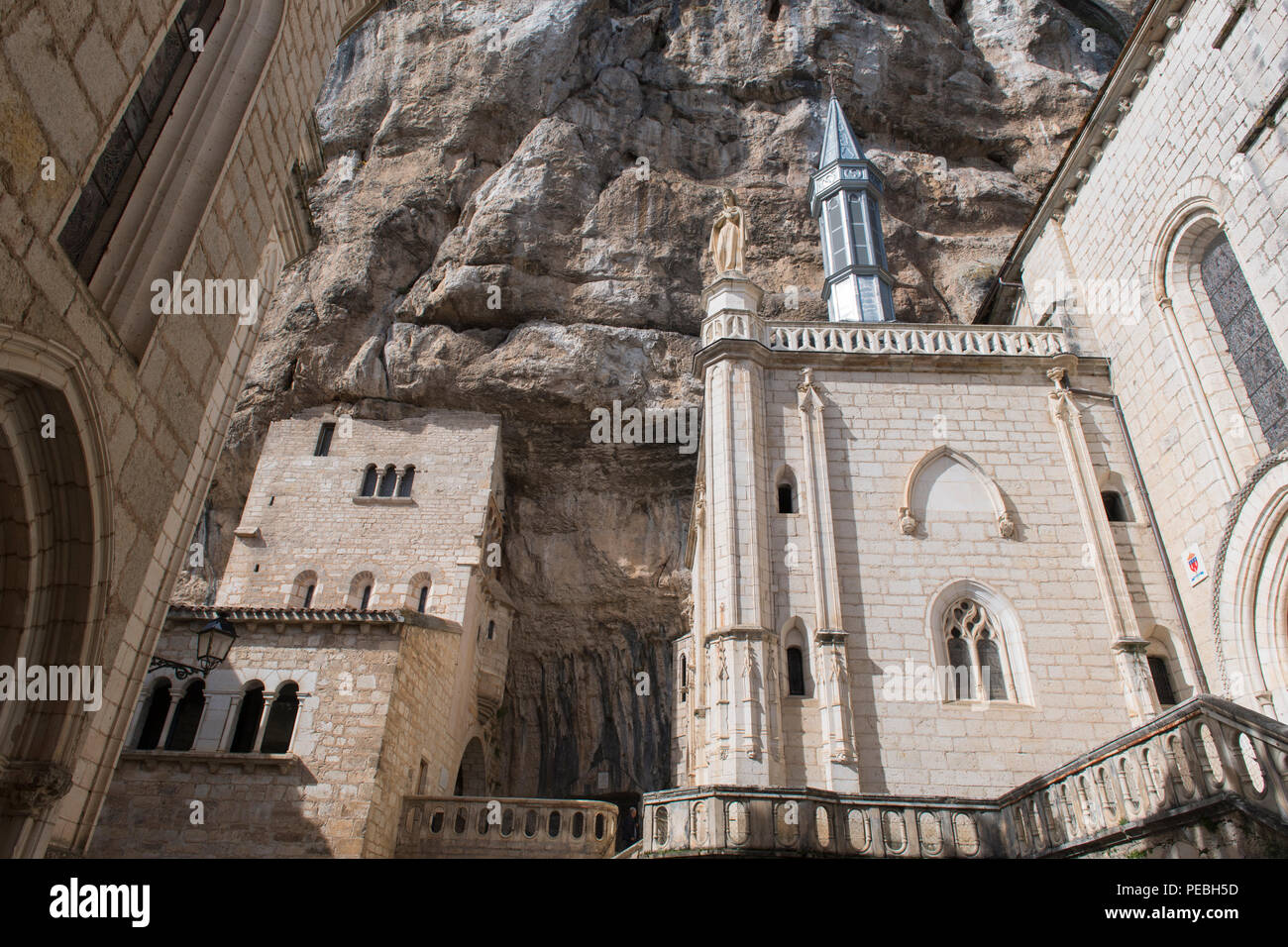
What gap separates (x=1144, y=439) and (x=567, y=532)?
12.8m

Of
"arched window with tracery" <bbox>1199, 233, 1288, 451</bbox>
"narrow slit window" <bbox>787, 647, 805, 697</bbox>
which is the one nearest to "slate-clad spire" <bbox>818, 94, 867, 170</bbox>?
"arched window with tracery" <bbox>1199, 233, 1288, 451</bbox>

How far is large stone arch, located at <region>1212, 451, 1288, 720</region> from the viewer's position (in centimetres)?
1023

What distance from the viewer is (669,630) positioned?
2053 centimetres

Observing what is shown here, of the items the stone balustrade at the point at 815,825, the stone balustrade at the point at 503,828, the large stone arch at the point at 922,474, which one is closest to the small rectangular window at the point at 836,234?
the large stone arch at the point at 922,474

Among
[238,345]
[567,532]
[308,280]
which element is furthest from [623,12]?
[238,345]

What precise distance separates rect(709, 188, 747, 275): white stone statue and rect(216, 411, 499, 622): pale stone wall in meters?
7.90

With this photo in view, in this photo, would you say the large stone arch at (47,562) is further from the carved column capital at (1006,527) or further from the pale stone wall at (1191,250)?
the pale stone wall at (1191,250)

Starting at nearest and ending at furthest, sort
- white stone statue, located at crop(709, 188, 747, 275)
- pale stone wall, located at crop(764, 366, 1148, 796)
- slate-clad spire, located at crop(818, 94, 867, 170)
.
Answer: pale stone wall, located at crop(764, 366, 1148, 796), white stone statue, located at crop(709, 188, 747, 275), slate-clad spire, located at crop(818, 94, 867, 170)

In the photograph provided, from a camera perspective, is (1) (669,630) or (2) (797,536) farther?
(1) (669,630)

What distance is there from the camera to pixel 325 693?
13.8 m

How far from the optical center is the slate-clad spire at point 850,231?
65.9 ft

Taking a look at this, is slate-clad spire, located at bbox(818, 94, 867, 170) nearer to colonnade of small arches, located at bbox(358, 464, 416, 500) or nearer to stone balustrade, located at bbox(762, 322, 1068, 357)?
stone balustrade, located at bbox(762, 322, 1068, 357)

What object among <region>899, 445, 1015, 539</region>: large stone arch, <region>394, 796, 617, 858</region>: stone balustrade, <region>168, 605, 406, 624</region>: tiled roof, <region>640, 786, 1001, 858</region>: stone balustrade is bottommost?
<region>640, 786, 1001, 858</region>: stone balustrade
